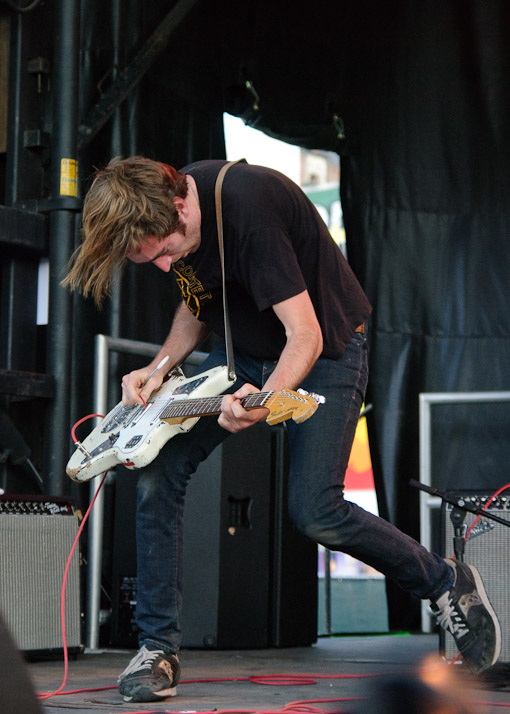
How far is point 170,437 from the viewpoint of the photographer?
239 centimetres

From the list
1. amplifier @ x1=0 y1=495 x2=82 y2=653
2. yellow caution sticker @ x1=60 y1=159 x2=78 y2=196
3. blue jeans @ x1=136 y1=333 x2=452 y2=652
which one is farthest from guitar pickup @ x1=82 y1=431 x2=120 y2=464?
yellow caution sticker @ x1=60 y1=159 x2=78 y2=196

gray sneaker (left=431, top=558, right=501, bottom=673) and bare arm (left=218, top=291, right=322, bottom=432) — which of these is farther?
gray sneaker (left=431, top=558, right=501, bottom=673)

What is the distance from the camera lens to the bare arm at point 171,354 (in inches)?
102

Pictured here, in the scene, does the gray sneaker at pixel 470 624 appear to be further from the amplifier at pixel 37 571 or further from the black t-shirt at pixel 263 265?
the amplifier at pixel 37 571

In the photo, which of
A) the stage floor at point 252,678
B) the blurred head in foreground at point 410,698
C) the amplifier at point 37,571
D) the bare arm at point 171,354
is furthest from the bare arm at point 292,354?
the blurred head in foreground at point 410,698

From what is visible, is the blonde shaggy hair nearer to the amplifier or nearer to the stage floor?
the stage floor

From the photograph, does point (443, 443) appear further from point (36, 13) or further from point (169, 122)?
point (36, 13)

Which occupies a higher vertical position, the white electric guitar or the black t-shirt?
the black t-shirt

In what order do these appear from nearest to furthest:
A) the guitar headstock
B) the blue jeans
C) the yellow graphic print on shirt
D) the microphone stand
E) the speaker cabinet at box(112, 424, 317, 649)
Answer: the guitar headstock → the blue jeans → the yellow graphic print on shirt → the microphone stand → the speaker cabinet at box(112, 424, 317, 649)

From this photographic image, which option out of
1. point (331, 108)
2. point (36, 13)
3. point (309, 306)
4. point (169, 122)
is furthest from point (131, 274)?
point (309, 306)

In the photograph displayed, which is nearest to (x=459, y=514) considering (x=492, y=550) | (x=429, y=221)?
(x=492, y=550)

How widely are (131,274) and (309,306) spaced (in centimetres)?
186

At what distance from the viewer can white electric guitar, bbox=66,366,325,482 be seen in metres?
2.35

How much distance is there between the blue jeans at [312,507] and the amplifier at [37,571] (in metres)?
0.70
